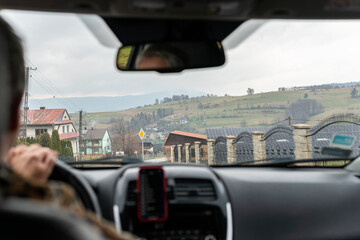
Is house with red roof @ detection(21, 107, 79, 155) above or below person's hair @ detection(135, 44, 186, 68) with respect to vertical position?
below

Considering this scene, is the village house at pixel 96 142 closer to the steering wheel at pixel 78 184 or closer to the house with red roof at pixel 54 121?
the house with red roof at pixel 54 121

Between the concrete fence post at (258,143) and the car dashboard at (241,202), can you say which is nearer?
the car dashboard at (241,202)

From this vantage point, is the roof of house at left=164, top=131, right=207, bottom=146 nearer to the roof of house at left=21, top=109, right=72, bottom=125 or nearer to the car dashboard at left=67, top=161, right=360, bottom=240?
the roof of house at left=21, top=109, right=72, bottom=125

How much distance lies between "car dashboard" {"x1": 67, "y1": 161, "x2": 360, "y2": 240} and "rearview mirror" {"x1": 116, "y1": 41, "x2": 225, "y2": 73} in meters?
1.13

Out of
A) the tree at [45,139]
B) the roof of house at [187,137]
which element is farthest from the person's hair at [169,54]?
the roof of house at [187,137]

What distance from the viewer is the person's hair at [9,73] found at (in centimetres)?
110

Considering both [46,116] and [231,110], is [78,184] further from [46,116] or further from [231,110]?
[231,110]

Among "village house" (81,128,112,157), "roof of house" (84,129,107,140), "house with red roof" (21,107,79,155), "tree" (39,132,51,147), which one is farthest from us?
"house with red roof" (21,107,79,155)

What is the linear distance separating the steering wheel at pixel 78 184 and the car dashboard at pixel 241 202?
70 cm

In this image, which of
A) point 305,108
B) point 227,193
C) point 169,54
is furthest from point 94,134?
point 305,108

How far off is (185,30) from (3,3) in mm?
1043

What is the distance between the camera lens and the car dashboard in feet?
10.5

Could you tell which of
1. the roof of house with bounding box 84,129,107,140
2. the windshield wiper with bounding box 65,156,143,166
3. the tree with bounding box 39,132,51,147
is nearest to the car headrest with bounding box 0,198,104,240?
the windshield wiper with bounding box 65,156,143,166

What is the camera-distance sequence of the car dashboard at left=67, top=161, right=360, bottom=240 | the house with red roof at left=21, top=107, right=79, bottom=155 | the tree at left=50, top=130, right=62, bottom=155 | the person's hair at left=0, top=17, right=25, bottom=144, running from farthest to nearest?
the house with red roof at left=21, top=107, right=79, bottom=155
the tree at left=50, top=130, right=62, bottom=155
the car dashboard at left=67, top=161, right=360, bottom=240
the person's hair at left=0, top=17, right=25, bottom=144
